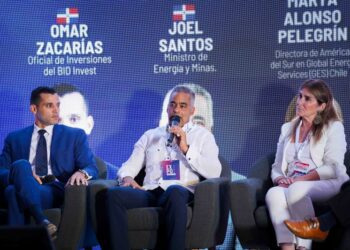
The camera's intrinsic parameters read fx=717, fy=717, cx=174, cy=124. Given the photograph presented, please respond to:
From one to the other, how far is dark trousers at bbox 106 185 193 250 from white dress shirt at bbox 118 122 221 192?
0.26 meters

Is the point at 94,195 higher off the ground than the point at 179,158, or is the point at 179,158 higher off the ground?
the point at 179,158

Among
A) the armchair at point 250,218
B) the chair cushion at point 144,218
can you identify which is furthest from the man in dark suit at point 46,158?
the armchair at point 250,218

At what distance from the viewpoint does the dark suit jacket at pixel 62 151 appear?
5.55 metres

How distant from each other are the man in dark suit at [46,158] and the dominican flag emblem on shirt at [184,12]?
136cm

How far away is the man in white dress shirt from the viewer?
4887mm

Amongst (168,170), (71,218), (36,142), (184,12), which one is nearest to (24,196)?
(71,218)

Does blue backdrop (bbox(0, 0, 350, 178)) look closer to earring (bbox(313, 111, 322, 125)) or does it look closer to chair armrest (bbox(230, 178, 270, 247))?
earring (bbox(313, 111, 322, 125))

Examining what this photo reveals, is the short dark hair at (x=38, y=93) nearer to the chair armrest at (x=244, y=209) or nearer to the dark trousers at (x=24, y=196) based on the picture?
the dark trousers at (x=24, y=196)

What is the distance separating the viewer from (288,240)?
4715mm

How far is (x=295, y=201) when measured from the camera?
4.79 metres

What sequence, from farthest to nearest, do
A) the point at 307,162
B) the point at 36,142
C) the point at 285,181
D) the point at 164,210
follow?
the point at 36,142 → the point at 307,162 → the point at 285,181 → the point at 164,210

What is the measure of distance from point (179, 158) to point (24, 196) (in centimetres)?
120

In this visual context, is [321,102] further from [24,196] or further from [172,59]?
[24,196]

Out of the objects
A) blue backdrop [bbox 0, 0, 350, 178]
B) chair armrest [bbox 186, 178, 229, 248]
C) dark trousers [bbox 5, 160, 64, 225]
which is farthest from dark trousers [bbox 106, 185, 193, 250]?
blue backdrop [bbox 0, 0, 350, 178]
